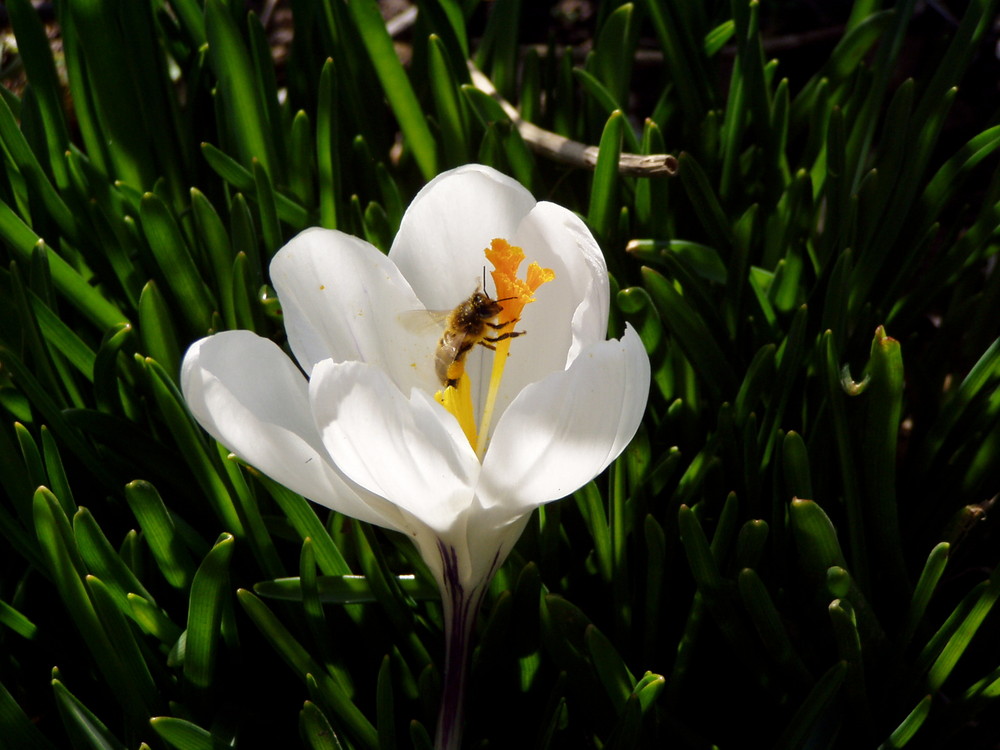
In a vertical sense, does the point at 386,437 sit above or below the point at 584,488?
above

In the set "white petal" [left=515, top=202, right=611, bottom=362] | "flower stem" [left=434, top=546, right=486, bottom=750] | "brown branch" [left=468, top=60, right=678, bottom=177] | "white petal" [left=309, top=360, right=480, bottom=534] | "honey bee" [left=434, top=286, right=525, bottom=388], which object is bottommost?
"flower stem" [left=434, top=546, right=486, bottom=750]

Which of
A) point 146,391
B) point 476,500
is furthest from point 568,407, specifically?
point 146,391

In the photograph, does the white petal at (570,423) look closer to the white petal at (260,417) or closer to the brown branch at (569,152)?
the white petal at (260,417)

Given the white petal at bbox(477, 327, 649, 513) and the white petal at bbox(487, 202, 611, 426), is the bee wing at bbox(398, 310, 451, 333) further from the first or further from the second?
the white petal at bbox(477, 327, 649, 513)

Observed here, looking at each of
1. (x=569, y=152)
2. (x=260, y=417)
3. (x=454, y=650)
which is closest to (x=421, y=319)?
(x=260, y=417)

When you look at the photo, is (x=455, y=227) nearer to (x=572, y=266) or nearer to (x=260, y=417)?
(x=572, y=266)

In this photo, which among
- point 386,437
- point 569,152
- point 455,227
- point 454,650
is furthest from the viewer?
point 569,152

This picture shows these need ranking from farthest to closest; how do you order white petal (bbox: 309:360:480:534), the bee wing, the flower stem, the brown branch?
1. the brown branch
2. the bee wing
3. the flower stem
4. white petal (bbox: 309:360:480:534)

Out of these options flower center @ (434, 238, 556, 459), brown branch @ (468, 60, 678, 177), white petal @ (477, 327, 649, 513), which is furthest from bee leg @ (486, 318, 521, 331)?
brown branch @ (468, 60, 678, 177)
